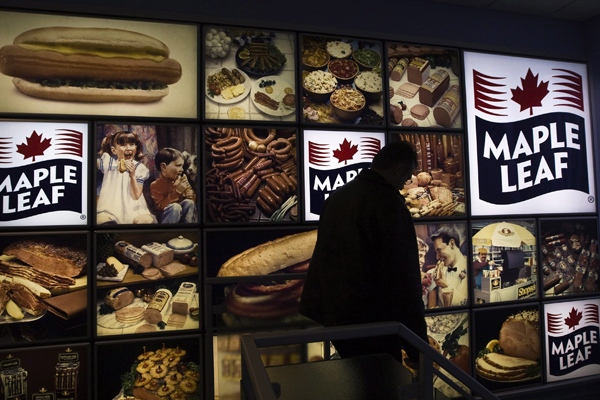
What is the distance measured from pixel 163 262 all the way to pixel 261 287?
585 millimetres

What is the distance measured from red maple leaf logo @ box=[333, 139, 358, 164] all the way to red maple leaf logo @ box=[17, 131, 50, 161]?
66.3 inches

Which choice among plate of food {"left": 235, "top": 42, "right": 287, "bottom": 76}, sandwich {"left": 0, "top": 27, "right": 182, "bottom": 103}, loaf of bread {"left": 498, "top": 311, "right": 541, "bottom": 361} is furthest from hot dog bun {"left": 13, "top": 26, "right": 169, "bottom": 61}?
loaf of bread {"left": 498, "top": 311, "right": 541, "bottom": 361}

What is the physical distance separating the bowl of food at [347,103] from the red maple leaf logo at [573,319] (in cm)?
223

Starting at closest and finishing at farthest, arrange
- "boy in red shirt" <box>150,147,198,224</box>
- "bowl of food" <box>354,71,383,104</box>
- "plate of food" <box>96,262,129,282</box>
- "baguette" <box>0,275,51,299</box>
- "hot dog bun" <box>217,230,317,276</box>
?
1. "baguette" <box>0,275,51,299</box>
2. "plate of food" <box>96,262,129,282</box>
3. "boy in red shirt" <box>150,147,198,224</box>
4. "hot dog bun" <box>217,230,317,276</box>
5. "bowl of food" <box>354,71,383,104</box>

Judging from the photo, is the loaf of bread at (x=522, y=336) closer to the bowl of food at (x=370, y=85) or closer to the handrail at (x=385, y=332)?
the bowl of food at (x=370, y=85)

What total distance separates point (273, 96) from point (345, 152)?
59 centimetres

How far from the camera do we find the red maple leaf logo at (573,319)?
3.44 meters

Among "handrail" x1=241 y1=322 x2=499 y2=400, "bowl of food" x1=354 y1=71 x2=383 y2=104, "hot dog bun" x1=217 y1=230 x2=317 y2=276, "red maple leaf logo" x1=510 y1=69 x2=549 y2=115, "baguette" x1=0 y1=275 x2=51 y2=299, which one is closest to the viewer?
"handrail" x1=241 y1=322 x2=499 y2=400

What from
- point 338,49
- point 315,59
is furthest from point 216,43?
point 338,49

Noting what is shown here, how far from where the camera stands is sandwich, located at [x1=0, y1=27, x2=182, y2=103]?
8.15 ft

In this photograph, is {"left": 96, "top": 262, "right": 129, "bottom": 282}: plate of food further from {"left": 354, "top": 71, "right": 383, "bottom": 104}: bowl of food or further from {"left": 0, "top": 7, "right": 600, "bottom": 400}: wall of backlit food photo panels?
{"left": 354, "top": 71, "right": 383, "bottom": 104}: bowl of food

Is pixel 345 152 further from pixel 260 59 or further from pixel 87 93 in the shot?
pixel 87 93

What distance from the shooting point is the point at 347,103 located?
2.98 meters

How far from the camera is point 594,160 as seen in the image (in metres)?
3.60
